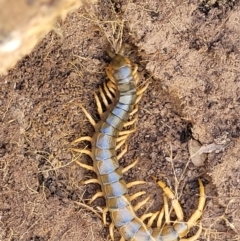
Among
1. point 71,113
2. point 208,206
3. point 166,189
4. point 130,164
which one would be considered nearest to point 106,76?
point 71,113

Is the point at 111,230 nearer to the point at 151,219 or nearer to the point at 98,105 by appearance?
the point at 151,219

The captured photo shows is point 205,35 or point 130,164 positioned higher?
point 205,35

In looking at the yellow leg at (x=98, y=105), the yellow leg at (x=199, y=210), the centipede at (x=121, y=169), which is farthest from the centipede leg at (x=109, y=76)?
the yellow leg at (x=199, y=210)

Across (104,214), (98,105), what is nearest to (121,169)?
(104,214)

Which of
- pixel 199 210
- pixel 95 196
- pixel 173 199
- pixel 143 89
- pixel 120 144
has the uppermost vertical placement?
pixel 143 89

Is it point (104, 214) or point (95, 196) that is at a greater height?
point (95, 196)

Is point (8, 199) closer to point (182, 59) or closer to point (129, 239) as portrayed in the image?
point (129, 239)
